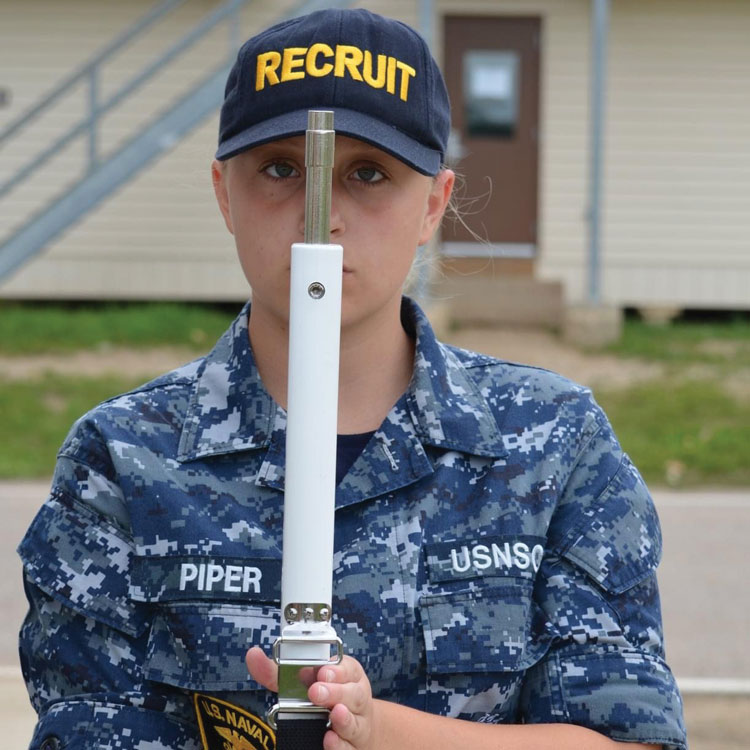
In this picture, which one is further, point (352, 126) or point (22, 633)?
Answer: point (22, 633)

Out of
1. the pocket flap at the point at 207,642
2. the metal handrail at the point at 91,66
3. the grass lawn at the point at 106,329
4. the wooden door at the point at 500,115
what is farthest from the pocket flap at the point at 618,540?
the wooden door at the point at 500,115

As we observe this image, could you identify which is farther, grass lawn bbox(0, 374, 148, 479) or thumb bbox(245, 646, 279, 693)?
grass lawn bbox(0, 374, 148, 479)

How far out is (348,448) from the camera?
1.87 metres

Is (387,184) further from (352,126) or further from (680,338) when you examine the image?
(680,338)

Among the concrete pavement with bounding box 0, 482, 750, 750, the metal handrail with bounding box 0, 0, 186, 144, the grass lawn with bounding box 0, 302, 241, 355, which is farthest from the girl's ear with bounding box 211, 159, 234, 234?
the metal handrail with bounding box 0, 0, 186, 144

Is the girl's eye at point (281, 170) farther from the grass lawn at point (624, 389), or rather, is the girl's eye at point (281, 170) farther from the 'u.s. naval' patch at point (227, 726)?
the grass lawn at point (624, 389)

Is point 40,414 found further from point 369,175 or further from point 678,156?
point 369,175

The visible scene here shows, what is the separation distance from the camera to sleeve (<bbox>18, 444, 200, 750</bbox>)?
5.77 feet

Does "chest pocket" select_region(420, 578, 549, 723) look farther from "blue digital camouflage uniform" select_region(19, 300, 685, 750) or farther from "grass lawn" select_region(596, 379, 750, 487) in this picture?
"grass lawn" select_region(596, 379, 750, 487)

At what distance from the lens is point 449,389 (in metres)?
1.93

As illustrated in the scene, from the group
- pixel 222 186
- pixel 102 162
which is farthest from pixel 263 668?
pixel 102 162

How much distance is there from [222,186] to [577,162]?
39.5ft

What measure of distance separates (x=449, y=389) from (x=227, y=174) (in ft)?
1.41

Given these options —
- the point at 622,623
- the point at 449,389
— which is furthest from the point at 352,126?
the point at 622,623
